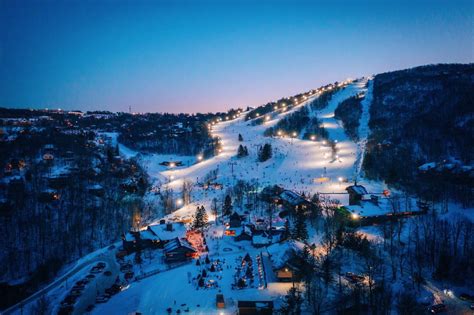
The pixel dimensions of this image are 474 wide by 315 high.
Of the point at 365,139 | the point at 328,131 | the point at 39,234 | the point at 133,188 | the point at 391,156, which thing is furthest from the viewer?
the point at 328,131

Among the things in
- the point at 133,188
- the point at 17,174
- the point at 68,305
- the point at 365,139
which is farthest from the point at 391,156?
the point at 17,174

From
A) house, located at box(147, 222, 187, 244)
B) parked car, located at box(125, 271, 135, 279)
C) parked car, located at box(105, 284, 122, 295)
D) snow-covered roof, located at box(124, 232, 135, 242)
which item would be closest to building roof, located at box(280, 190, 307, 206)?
house, located at box(147, 222, 187, 244)

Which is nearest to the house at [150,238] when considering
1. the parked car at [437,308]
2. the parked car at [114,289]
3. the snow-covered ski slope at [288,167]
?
the parked car at [114,289]

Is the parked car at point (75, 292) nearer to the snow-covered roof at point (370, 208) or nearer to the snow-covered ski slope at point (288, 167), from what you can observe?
the snow-covered ski slope at point (288, 167)

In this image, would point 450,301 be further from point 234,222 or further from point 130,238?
point 130,238

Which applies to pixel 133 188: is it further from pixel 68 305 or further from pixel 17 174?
pixel 68 305

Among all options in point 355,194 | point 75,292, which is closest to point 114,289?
point 75,292
